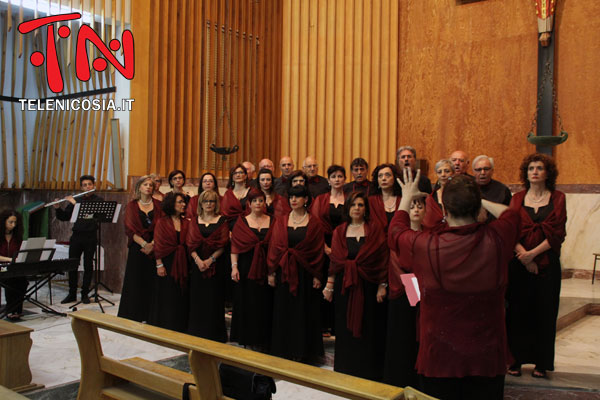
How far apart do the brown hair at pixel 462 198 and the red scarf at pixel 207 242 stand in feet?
9.36

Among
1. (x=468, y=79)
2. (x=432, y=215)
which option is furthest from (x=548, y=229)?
(x=468, y=79)

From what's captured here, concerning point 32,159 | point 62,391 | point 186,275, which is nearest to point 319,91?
point 186,275

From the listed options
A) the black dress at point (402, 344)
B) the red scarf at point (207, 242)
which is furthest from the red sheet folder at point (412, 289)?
the red scarf at point (207, 242)

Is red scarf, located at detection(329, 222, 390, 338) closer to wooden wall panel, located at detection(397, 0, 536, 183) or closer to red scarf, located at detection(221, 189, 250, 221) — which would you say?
red scarf, located at detection(221, 189, 250, 221)

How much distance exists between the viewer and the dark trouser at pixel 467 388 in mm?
2268

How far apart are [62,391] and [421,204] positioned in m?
2.62

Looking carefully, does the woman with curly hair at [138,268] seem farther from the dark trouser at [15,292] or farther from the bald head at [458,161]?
the bald head at [458,161]

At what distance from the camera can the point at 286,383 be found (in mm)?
3885

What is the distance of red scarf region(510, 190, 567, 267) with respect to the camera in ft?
11.5

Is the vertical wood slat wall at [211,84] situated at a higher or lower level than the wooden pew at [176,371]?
higher

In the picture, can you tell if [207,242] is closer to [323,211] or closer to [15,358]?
[323,211]

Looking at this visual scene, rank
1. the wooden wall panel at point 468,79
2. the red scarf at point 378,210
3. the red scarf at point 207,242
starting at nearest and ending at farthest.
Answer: the red scarf at point 378,210 → the red scarf at point 207,242 → the wooden wall panel at point 468,79

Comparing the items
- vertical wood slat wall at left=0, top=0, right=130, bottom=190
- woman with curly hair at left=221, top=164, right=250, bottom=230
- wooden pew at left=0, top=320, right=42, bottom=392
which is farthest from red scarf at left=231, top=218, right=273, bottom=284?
vertical wood slat wall at left=0, top=0, right=130, bottom=190

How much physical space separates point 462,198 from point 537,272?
1.73 m
